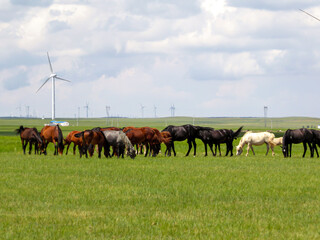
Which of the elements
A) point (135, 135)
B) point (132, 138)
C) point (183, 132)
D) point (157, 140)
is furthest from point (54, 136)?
point (183, 132)

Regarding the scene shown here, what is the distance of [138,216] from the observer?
12.4 m

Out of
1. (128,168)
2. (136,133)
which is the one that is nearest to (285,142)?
(136,133)

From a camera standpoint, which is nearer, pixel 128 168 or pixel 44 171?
pixel 44 171

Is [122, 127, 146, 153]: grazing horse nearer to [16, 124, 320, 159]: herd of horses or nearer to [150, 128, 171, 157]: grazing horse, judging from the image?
[16, 124, 320, 159]: herd of horses

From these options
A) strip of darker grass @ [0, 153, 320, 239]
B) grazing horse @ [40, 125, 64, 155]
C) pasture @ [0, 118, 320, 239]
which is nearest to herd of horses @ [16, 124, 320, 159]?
grazing horse @ [40, 125, 64, 155]

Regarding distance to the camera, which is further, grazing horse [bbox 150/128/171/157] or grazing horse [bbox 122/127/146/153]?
grazing horse [bbox 150/128/171/157]

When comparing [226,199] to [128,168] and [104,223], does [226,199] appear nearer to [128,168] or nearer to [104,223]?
[104,223]

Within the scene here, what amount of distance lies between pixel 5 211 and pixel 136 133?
66.6 feet

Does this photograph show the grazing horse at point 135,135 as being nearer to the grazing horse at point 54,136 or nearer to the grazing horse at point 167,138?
the grazing horse at point 167,138

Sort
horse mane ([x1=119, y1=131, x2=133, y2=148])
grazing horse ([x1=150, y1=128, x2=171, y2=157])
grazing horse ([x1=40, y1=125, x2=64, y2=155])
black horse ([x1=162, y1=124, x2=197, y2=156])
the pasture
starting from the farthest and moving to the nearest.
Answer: black horse ([x1=162, y1=124, x2=197, y2=156]), grazing horse ([x1=40, y1=125, x2=64, y2=155]), grazing horse ([x1=150, y1=128, x2=171, y2=157]), horse mane ([x1=119, y1=131, x2=133, y2=148]), the pasture

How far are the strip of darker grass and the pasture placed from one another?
0.07 ft

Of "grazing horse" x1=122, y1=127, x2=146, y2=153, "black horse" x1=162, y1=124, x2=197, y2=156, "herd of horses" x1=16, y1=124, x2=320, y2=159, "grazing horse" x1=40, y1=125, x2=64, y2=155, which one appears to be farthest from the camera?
"black horse" x1=162, y1=124, x2=197, y2=156

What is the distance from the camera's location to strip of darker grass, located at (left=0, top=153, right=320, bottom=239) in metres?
10.8

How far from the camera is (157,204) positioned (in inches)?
555
